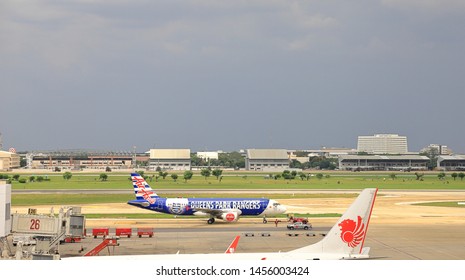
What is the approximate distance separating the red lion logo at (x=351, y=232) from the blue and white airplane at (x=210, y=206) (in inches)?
2009

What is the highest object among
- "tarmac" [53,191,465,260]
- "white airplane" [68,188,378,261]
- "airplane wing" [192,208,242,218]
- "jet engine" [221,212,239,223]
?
"white airplane" [68,188,378,261]

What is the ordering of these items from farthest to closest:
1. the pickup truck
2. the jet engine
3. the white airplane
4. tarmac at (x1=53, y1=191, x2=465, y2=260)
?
the jet engine, the pickup truck, tarmac at (x1=53, y1=191, x2=465, y2=260), the white airplane

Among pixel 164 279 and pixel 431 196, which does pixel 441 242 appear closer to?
pixel 164 279

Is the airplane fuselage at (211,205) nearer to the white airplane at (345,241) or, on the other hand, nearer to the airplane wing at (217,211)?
the airplane wing at (217,211)

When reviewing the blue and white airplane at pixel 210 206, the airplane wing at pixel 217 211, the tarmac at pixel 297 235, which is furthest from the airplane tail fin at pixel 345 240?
Answer: the airplane wing at pixel 217 211

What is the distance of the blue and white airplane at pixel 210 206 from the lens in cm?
9062

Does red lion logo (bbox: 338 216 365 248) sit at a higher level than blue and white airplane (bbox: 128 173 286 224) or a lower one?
higher

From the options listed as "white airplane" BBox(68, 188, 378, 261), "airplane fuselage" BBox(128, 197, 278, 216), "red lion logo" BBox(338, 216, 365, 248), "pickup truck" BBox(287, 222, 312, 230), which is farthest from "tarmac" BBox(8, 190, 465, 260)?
"red lion logo" BBox(338, 216, 365, 248)

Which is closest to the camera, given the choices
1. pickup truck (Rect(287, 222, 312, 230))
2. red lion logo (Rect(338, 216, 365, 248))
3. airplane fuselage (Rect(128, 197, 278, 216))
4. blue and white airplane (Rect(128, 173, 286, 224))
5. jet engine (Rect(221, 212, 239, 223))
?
red lion logo (Rect(338, 216, 365, 248))

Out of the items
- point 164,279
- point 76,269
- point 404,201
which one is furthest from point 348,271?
point 404,201

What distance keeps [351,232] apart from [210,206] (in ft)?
174

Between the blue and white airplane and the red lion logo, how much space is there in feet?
167

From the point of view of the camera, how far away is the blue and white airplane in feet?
297

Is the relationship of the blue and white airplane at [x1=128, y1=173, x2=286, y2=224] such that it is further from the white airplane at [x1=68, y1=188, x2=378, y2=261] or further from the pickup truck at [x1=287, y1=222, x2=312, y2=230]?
the white airplane at [x1=68, y1=188, x2=378, y2=261]
